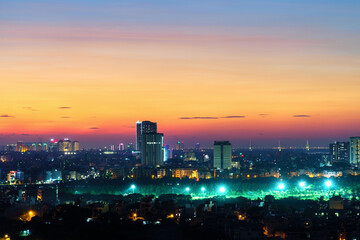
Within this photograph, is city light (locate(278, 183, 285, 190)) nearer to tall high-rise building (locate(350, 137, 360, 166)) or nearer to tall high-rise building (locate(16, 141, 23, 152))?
tall high-rise building (locate(350, 137, 360, 166))

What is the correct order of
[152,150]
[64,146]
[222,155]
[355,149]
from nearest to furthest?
[222,155] → [355,149] → [152,150] → [64,146]

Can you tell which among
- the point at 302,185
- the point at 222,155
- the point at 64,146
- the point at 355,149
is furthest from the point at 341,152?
the point at 64,146

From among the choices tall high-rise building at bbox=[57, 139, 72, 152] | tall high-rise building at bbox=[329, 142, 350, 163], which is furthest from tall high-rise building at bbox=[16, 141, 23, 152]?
tall high-rise building at bbox=[329, 142, 350, 163]

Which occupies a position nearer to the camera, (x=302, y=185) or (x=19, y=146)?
(x=302, y=185)

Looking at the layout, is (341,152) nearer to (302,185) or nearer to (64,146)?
(302,185)

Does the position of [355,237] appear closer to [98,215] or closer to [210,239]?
[210,239]

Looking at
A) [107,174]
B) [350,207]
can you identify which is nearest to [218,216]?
[350,207]
